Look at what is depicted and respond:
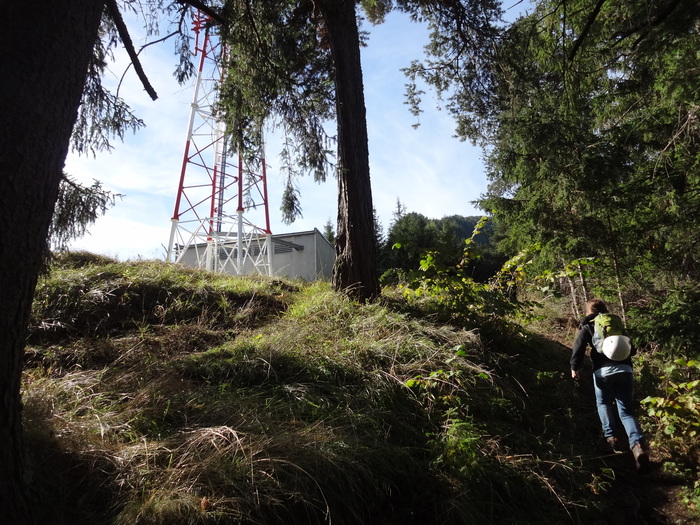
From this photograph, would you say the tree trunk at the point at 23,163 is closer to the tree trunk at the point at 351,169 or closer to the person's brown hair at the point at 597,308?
the tree trunk at the point at 351,169

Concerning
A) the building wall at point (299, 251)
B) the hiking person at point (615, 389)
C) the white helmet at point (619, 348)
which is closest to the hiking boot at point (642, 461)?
the hiking person at point (615, 389)

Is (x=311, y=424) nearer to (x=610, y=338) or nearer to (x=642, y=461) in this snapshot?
(x=642, y=461)

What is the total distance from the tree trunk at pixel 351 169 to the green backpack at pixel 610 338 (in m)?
2.69

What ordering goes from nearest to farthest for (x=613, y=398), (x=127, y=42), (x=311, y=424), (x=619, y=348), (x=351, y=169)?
1. (x=311, y=424)
2. (x=127, y=42)
3. (x=619, y=348)
4. (x=613, y=398)
5. (x=351, y=169)

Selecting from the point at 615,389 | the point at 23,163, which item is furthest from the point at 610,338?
the point at 23,163

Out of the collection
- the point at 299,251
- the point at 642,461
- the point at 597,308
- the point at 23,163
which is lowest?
the point at 642,461

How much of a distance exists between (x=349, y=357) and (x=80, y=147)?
12.4 ft

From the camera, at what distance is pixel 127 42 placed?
11.2 feet

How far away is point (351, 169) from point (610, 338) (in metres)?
3.83

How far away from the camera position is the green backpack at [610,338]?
432 centimetres

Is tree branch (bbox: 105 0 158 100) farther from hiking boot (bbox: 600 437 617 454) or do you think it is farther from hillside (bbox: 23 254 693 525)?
hiking boot (bbox: 600 437 617 454)

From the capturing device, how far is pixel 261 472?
2582 mm

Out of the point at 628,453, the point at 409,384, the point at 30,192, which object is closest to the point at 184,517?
the point at 30,192

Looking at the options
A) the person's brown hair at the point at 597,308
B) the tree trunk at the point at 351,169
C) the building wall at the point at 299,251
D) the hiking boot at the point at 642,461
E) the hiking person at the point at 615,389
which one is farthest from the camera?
the building wall at the point at 299,251
